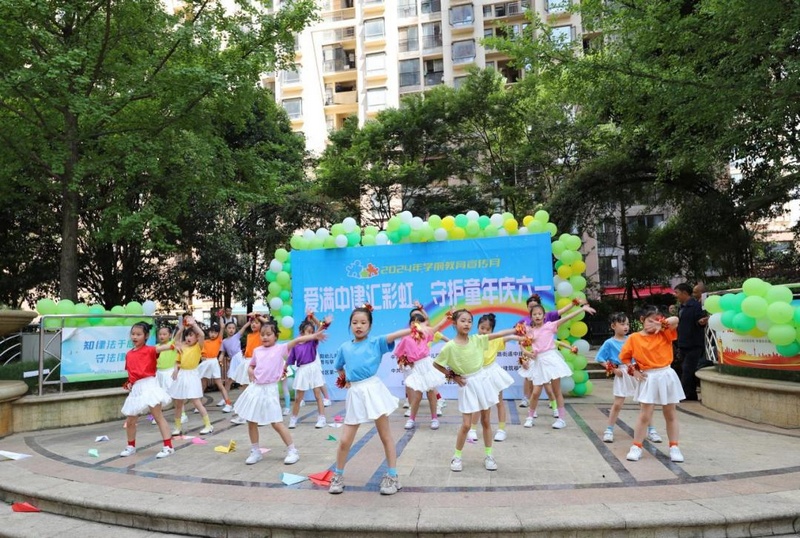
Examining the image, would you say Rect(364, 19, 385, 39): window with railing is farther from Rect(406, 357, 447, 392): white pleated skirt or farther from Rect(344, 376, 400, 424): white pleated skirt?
Rect(344, 376, 400, 424): white pleated skirt

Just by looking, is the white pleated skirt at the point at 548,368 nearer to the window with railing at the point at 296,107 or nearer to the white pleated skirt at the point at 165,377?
the white pleated skirt at the point at 165,377

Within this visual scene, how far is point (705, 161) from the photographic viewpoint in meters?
9.74

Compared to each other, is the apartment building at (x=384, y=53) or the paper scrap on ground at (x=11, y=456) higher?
the apartment building at (x=384, y=53)

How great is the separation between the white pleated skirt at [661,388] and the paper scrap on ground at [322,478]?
3008 mm

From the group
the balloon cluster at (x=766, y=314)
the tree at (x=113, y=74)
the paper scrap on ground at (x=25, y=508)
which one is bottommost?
the paper scrap on ground at (x=25, y=508)

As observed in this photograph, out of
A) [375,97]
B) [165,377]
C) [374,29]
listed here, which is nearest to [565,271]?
[165,377]

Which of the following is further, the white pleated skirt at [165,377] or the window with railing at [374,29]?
the window with railing at [374,29]

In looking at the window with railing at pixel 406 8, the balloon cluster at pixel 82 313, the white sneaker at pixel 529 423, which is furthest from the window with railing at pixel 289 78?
the white sneaker at pixel 529 423

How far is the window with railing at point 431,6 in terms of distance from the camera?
1318 inches

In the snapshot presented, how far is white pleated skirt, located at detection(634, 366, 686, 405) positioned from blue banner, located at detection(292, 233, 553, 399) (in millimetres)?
3246

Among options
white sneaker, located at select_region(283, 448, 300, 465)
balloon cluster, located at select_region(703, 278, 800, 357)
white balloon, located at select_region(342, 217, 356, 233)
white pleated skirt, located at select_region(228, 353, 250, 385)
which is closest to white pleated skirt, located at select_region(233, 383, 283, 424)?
white sneaker, located at select_region(283, 448, 300, 465)

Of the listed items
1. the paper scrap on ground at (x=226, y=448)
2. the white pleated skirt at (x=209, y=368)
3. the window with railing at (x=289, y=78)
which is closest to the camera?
the paper scrap on ground at (x=226, y=448)

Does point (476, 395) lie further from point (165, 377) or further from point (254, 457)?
point (165, 377)

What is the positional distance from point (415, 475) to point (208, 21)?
9937 millimetres
